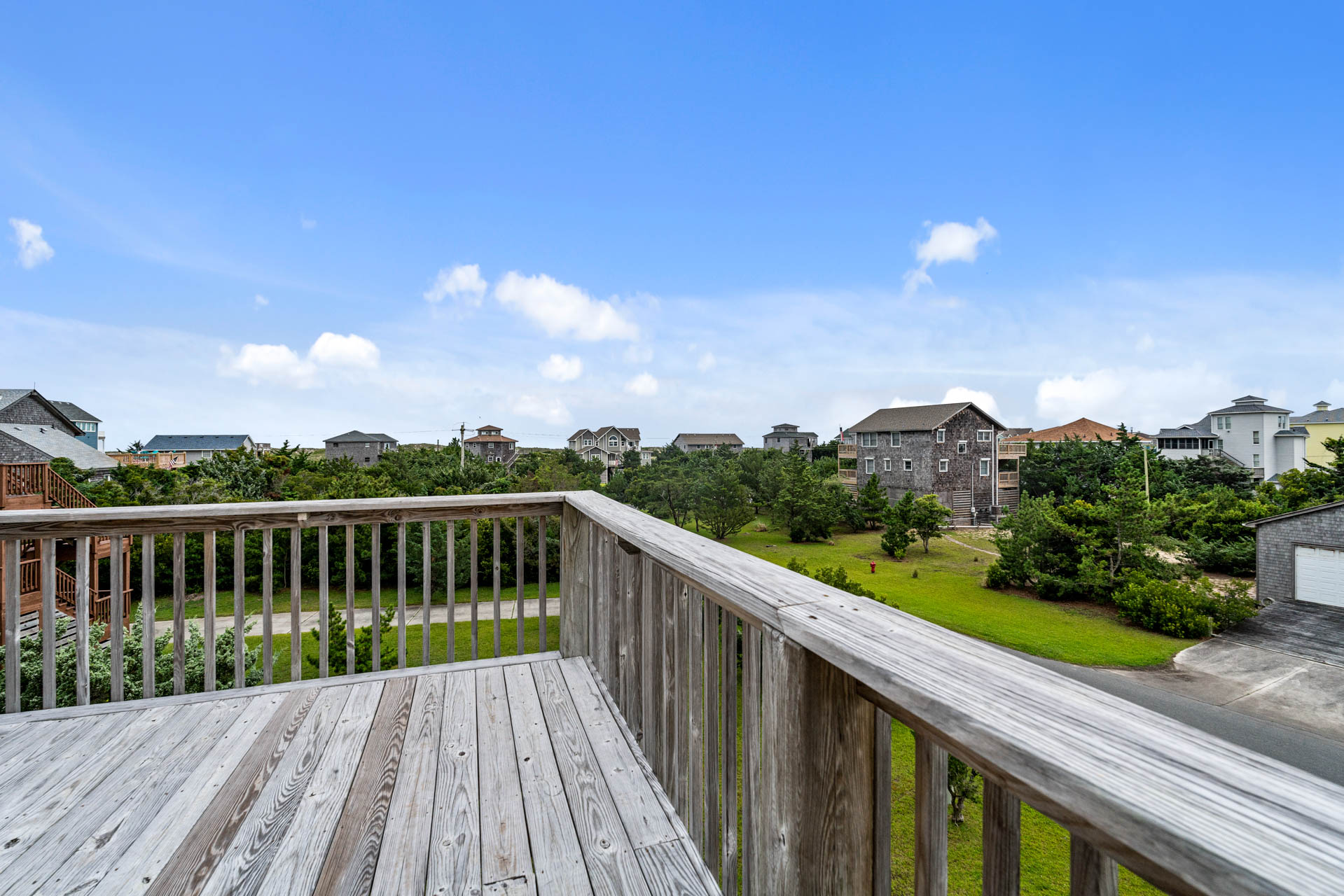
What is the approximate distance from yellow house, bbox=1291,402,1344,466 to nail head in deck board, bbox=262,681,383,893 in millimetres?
18962

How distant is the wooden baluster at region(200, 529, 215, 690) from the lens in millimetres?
2363

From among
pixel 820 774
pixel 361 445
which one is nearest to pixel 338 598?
pixel 820 774

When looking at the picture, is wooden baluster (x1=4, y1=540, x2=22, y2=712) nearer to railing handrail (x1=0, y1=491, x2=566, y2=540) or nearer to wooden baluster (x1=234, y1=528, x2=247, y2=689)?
railing handrail (x1=0, y1=491, x2=566, y2=540)

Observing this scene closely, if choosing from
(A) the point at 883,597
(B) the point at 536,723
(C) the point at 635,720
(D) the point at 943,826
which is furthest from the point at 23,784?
(A) the point at 883,597

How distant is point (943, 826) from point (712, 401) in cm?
3416

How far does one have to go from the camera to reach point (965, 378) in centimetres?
4450

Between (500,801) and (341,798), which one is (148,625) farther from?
(500,801)

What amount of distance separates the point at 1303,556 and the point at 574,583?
34.7 ft

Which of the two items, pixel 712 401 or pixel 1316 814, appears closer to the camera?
pixel 1316 814

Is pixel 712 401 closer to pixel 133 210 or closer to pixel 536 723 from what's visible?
pixel 133 210

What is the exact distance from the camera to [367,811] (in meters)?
1.56

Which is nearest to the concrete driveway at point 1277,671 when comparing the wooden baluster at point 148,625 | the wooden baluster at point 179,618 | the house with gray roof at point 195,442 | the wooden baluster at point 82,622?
the wooden baluster at point 179,618

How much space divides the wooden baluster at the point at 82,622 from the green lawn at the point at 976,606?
6.57m

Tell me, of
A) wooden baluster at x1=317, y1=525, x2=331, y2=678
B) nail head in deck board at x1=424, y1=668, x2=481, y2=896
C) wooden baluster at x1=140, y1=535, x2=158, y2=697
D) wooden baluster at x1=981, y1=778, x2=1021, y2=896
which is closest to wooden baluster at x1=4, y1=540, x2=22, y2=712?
wooden baluster at x1=140, y1=535, x2=158, y2=697
